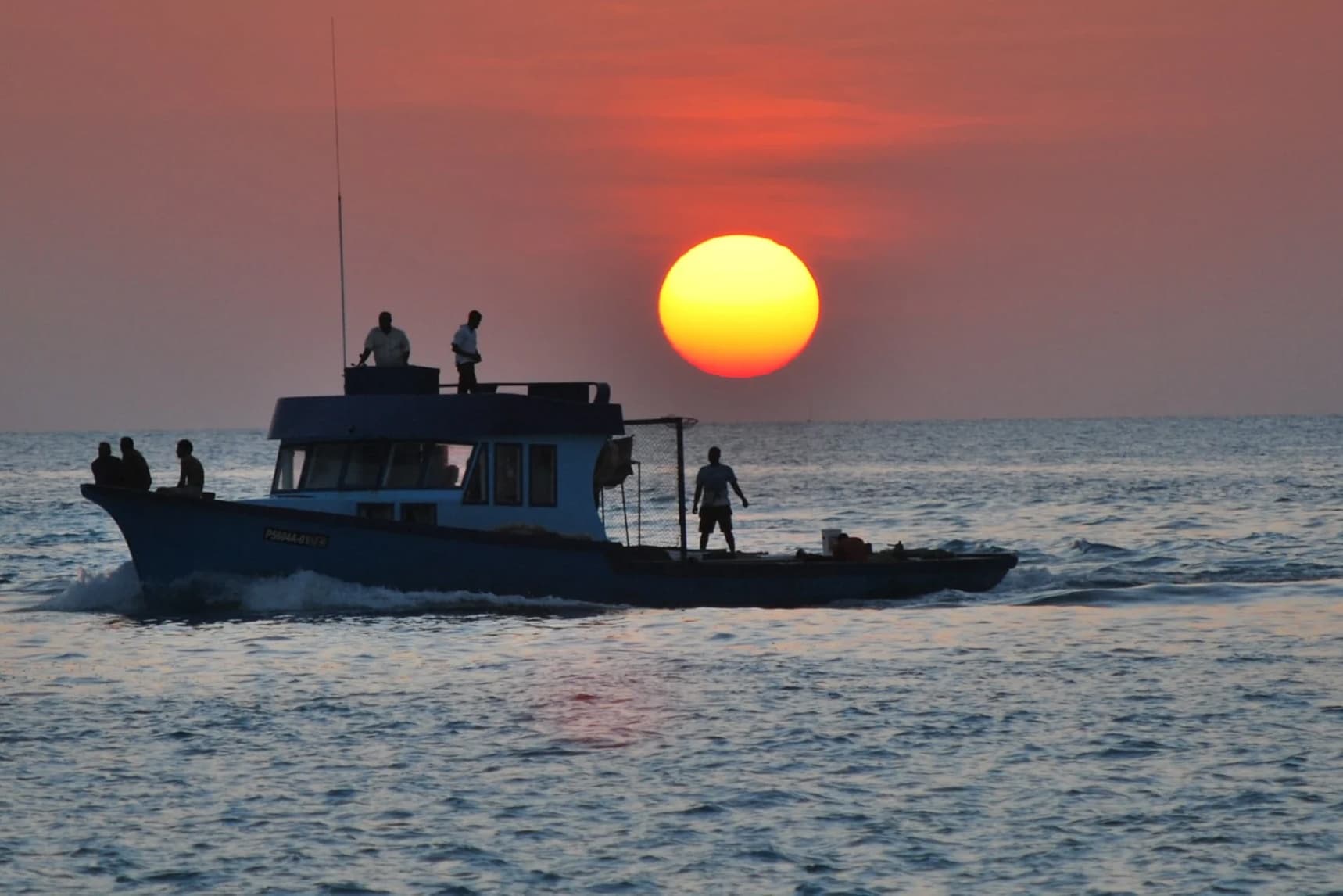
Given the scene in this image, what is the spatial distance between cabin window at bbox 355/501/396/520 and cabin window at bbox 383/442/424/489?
0.36 m

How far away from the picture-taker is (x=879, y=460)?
15325 centimetres

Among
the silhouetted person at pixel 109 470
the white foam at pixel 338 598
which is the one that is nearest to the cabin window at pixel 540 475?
the white foam at pixel 338 598

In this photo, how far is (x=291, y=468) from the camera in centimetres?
2594

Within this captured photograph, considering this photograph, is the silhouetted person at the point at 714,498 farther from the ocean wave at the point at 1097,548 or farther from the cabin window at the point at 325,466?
the ocean wave at the point at 1097,548

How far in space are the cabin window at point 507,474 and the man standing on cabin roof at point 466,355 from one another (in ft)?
3.92

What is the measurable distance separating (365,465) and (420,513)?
1.01 metres

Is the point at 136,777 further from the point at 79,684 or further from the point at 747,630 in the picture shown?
the point at 747,630

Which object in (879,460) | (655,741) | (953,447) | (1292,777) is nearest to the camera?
(1292,777)

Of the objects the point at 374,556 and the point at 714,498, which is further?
the point at 714,498

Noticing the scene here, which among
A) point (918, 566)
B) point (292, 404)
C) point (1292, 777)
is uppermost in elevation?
point (292, 404)

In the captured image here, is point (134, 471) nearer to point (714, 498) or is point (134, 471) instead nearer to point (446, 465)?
point (446, 465)

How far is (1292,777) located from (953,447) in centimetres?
18231

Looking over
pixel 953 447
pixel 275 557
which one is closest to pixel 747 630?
pixel 275 557

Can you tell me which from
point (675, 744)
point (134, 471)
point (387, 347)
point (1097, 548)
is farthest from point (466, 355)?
point (1097, 548)
